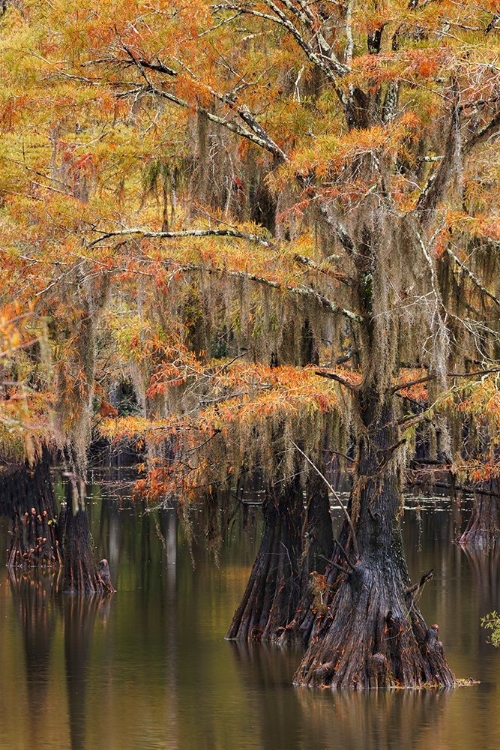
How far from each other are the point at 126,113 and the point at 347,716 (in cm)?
578

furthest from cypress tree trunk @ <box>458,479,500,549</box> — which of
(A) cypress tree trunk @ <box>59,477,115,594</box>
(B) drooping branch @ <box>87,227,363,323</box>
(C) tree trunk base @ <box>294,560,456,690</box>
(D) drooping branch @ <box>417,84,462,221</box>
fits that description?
(D) drooping branch @ <box>417,84,462,221</box>

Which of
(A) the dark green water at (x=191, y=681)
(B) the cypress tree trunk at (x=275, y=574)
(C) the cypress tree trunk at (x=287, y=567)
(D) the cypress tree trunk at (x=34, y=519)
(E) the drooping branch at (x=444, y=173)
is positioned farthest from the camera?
(D) the cypress tree trunk at (x=34, y=519)

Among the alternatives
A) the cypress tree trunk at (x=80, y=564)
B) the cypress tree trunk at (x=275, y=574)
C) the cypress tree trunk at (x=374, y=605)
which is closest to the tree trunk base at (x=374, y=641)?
the cypress tree trunk at (x=374, y=605)

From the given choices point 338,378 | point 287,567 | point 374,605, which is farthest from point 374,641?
point 287,567

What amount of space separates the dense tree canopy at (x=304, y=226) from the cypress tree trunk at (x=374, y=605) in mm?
21

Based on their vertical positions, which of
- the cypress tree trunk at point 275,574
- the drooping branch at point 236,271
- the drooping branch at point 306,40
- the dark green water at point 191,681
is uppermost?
the drooping branch at point 306,40

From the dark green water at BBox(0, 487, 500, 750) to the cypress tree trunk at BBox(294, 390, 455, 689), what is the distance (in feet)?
0.65

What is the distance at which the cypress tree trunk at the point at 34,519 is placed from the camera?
2262cm

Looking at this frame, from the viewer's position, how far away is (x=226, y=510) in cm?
1691

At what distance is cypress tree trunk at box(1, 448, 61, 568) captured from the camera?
74.2ft

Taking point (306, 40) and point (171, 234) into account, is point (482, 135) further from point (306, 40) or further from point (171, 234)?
point (171, 234)

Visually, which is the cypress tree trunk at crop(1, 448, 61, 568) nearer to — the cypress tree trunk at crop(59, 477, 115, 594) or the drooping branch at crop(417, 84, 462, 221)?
the cypress tree trunk at crop(59, 477, 115, 594)

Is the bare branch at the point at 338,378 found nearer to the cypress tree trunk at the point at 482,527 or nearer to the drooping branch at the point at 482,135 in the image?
the drooping branch at the point at 482,135

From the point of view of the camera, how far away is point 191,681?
1471 centimetres
